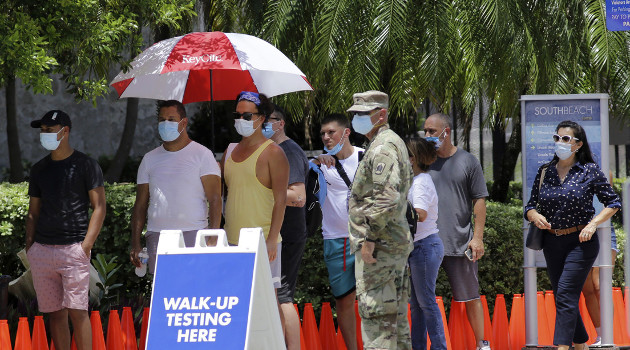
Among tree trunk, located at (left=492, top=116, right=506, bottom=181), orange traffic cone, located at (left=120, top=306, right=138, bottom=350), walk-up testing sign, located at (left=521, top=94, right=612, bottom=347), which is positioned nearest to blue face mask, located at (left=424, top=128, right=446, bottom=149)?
walk-up testing sign, located at (left=521, top=94, right=612, bottom=347)

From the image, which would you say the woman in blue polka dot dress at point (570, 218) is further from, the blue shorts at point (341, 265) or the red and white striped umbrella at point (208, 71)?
the red and white striped umbrella at point (208, 71)

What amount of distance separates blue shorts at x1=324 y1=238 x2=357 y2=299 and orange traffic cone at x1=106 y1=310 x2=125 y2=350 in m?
1.71

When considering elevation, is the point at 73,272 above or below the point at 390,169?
below

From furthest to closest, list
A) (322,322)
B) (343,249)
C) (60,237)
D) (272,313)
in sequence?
(322,322) → (343,249) → (60,237) → (272,313)

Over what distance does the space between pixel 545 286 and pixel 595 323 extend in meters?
1.55

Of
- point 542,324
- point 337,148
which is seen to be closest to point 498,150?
point 542,324

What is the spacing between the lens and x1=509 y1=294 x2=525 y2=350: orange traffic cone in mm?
8453

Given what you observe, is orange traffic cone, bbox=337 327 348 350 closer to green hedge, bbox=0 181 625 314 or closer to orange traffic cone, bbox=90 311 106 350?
green hedge, bbox=0 181 625 314

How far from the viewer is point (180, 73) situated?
8445mm

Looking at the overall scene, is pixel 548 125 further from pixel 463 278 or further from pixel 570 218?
pixel 463 278

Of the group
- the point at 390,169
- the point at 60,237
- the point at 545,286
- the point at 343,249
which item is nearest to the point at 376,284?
the point at 390,169

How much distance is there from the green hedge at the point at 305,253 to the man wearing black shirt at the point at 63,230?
1.60 metres

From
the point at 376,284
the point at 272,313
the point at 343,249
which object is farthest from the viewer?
the point at 343,249

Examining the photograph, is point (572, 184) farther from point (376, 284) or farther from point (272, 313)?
point (272, 313)
